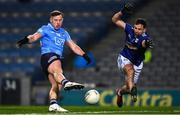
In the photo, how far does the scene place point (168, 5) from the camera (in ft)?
95.3

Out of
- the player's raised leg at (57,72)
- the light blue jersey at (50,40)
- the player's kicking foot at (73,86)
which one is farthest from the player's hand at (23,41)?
the player's kicking foot at (73,86)

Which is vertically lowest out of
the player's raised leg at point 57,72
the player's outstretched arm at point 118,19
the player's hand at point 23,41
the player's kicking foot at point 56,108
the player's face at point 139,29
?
the player's kicking foot at point 56,108

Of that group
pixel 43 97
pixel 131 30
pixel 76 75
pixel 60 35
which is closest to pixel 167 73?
pixel 76 75

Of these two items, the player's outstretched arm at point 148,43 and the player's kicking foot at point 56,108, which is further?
the player's outstretched arm at point 148,43

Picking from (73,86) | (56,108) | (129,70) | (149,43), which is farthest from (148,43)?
(73,86)

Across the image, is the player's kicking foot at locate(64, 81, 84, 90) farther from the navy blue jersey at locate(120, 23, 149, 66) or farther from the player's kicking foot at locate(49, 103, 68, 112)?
the navy blue jersey at locate(120, 23, 149, 66)

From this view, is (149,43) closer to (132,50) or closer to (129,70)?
(132,50)

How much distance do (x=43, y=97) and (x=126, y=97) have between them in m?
2.90

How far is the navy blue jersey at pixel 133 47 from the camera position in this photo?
15242mm

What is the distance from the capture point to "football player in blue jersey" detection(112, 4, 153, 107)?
1511cm

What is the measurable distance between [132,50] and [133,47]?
3.1 inches

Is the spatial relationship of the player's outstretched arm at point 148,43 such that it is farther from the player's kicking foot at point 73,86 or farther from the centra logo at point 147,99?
the centra logo at point 147,99

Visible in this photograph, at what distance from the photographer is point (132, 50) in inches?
609

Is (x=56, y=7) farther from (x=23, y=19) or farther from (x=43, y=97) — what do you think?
(x=43, y=97)
